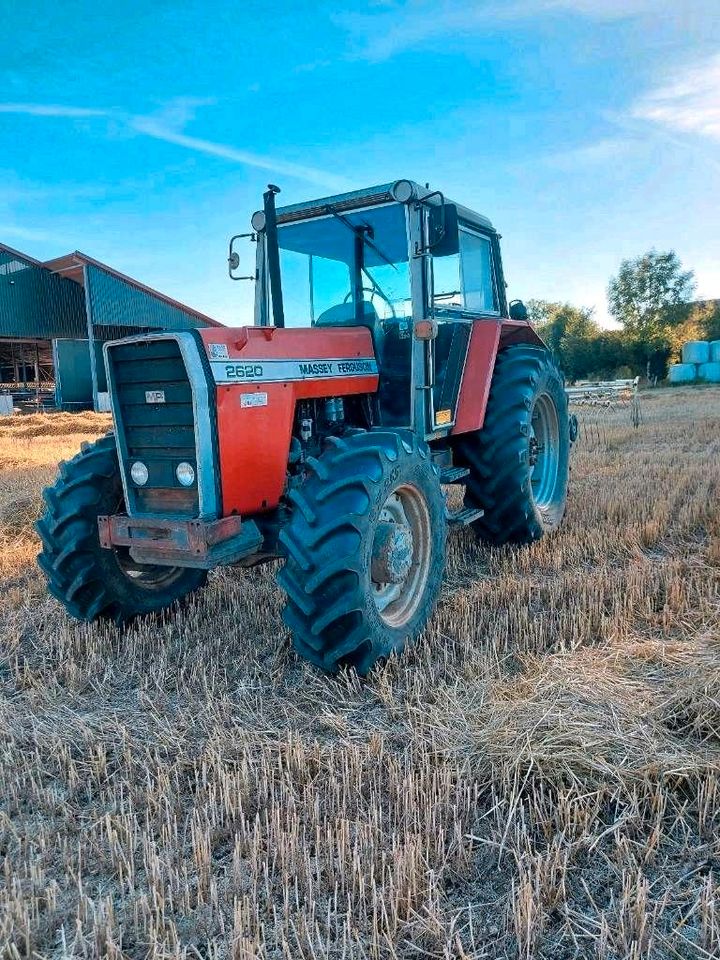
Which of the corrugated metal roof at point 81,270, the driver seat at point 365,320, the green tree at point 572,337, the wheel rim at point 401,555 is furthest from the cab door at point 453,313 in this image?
the green tree at point 572,337

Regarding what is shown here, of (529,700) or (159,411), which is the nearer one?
(529,700)

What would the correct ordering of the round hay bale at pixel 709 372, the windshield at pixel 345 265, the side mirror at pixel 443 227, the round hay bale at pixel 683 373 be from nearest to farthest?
the side mirror at pixel 443 227 < the windshield at pixel 345 265 < the round hay bale at pixel 709 372 < the round hay bale at pixel 683 373

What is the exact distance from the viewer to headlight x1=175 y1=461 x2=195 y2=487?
3.65 m

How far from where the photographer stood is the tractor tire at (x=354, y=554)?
3.28 metres

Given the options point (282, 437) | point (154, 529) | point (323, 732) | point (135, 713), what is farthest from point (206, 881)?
point (282, 437)

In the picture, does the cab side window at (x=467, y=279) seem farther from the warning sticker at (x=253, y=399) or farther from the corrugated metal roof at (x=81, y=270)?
the corrugated metal roof at (x=81, y=270)

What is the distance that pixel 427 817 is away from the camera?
2.37 meters

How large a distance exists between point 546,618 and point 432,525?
85 centimetres

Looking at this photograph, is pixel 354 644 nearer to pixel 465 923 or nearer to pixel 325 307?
pixel 465 923

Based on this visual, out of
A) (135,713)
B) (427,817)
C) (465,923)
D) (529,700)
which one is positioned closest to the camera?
(465,923)

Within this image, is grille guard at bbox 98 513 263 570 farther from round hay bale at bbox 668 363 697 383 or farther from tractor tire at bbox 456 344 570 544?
round hay bale at bbox 668 363 697 383

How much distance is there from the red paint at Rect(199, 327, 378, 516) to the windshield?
71cm

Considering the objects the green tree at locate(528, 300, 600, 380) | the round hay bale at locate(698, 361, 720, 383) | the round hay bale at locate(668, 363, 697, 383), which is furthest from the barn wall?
the round hay bale at locate(698, 361, 720, 383)

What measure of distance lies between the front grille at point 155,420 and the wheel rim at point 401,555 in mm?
963
